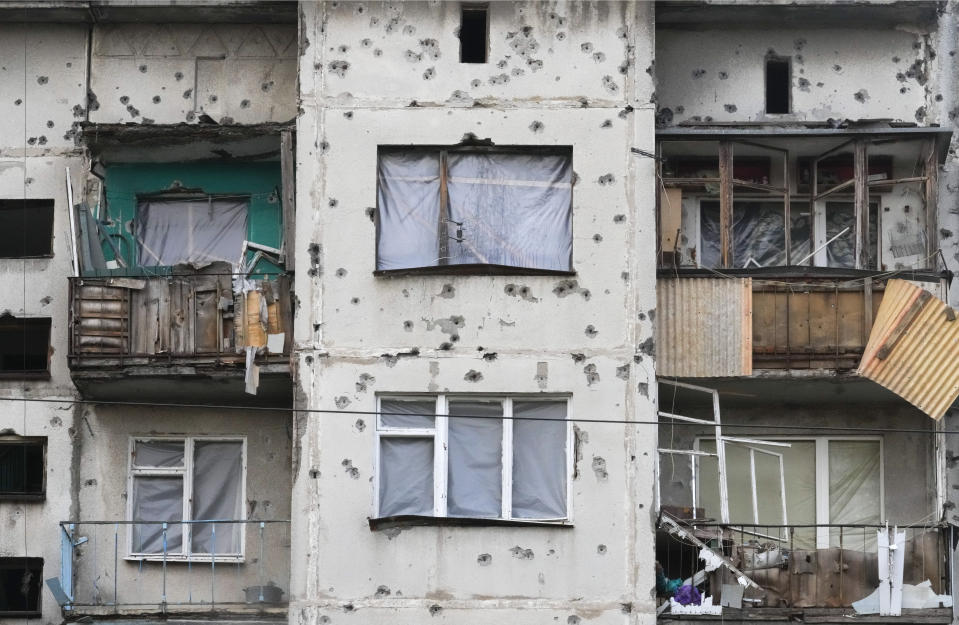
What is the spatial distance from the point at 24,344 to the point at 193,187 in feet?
10.0

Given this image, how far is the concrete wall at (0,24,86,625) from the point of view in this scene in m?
22.0

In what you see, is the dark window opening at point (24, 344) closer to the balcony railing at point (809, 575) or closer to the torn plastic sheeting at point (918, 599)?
the balcony railing at point (809, 575)

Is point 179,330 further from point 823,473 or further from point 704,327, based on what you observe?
point 823,473

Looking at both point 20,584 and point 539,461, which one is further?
point 20,584

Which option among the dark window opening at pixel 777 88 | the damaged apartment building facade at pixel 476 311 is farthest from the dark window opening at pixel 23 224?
the dark window opening at pixel 777 88

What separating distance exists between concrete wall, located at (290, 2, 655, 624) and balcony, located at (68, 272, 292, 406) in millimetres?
786

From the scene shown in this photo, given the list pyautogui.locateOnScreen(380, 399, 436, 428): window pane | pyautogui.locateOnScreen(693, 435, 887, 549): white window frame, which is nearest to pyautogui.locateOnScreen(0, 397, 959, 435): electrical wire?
pyautogui.locateOnScreen(380, 399, 436, 428): window pane

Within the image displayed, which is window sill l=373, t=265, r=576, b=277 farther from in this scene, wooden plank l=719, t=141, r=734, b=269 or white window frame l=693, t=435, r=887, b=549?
white window frame l=693, t=435, r=887, b=549

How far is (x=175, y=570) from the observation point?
22.0m

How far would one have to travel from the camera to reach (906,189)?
22.8 m

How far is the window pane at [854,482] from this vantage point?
22.4m

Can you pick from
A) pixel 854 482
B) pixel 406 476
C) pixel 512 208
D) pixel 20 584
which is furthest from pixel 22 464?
pixel 854 482

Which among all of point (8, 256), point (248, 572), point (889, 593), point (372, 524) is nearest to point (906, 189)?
point (889, 593)

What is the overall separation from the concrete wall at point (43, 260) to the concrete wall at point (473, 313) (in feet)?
11.6
